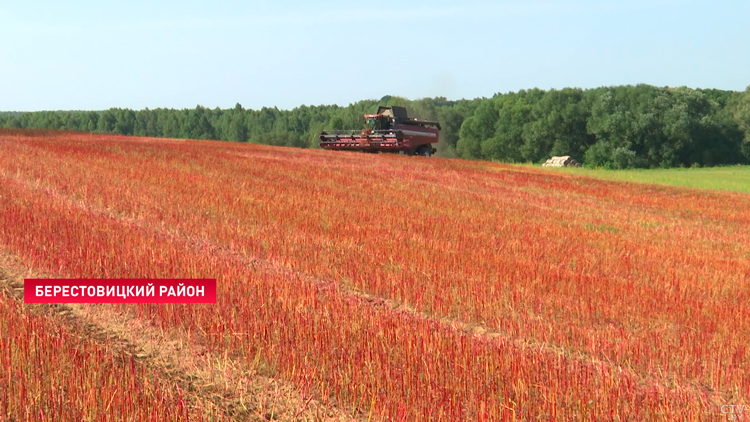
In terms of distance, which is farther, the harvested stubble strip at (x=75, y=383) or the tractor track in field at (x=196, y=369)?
the tractor track in field at (x=196, y=369)

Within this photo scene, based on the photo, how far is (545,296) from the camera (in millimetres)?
10203

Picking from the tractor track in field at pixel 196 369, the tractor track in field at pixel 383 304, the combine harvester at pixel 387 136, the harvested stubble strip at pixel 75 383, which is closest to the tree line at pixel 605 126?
the combine harvester at pixel 387 136

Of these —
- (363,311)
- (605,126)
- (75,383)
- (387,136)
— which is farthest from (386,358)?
(605,126)

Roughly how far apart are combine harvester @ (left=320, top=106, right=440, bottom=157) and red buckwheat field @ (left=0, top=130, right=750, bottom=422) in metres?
22.3

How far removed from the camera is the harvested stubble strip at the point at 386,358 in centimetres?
585

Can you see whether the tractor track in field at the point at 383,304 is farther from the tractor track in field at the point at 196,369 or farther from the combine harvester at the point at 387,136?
the combine harvester at the point at 387,136

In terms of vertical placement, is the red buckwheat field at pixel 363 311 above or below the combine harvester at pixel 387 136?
below

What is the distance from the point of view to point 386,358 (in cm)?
685

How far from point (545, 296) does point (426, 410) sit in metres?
4.99

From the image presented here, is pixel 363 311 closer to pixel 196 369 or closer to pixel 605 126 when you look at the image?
pixel 196 369

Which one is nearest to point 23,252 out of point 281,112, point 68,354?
point 68,354

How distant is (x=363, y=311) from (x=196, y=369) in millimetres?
2530

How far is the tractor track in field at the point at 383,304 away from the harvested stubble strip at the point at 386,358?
110 mm

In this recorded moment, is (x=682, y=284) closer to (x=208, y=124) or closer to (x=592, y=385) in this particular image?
(x=592, y=385)
